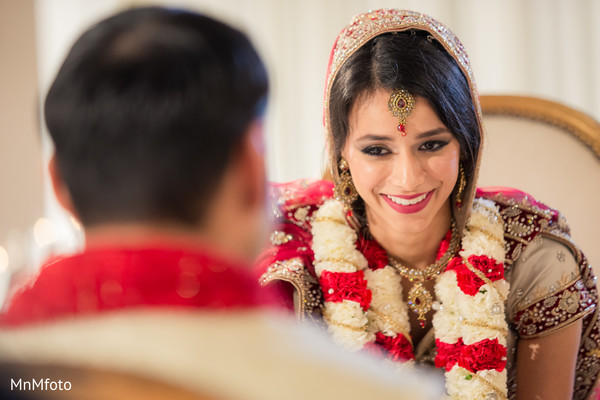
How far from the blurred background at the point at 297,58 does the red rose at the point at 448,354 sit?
2.02 meters

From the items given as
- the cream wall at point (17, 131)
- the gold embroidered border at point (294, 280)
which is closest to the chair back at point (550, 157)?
the gold embroidered border at point (294, 280)

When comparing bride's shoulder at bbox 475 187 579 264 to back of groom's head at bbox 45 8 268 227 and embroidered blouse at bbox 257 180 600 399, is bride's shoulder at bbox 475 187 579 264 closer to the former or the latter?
embroidered blouse at bbox 257 180 600 399

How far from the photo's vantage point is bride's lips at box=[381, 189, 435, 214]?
5.60ft

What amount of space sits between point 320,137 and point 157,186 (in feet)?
10.4

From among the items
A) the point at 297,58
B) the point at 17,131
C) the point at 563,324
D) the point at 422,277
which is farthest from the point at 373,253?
the point at 17,131

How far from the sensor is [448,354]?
174 centimetres

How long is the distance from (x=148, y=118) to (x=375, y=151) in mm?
1114

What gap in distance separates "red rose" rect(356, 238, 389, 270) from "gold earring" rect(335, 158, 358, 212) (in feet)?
0.33

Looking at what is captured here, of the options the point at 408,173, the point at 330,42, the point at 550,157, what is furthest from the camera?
the point at 330,42

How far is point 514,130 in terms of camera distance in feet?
7.70

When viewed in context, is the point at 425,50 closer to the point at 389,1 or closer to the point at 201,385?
the point at 201,385

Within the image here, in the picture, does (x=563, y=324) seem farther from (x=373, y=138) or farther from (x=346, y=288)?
(x=373, y=138)

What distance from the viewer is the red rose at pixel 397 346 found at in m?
1.74

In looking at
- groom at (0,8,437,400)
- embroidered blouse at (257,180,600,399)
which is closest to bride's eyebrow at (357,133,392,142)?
embroidered blouse at (257,180,600,399)
